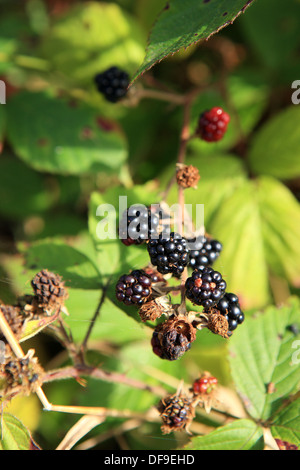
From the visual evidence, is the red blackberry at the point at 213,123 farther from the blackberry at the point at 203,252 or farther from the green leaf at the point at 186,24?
the blackberry at the point at 203,252

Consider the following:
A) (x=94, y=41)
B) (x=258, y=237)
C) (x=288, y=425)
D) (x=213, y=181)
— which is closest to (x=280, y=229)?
(x=258, y=237)

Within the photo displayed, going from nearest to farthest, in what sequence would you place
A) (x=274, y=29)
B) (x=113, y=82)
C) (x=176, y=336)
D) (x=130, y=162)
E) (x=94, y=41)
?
(x=176, y=336) → (x=113, y=82) → (x=94, y=41) → (x=274, y=29) → (x=130, y=162)

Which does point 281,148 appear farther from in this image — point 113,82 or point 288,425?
point 288,425

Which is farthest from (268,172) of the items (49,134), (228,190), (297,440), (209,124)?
(297,440)

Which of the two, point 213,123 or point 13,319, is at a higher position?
point 213,123

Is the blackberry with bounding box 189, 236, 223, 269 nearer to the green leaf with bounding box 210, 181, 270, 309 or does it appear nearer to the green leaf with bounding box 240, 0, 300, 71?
the green leaf with bounding box 210, 181, 270, 309

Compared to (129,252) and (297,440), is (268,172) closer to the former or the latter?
(129,252)
